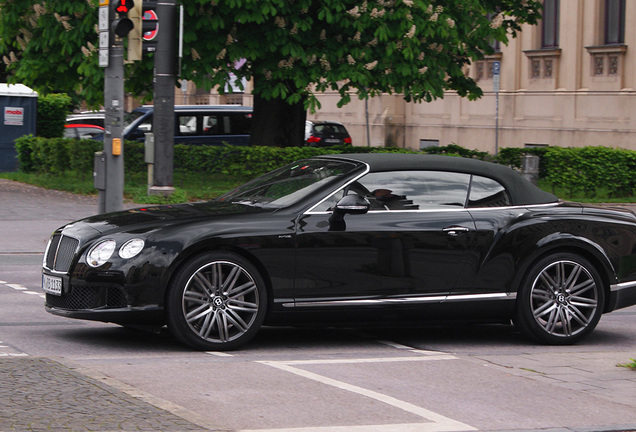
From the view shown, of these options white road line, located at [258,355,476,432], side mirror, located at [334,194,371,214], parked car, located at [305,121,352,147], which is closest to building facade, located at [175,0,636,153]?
parked car, located at [305,121,352,147]

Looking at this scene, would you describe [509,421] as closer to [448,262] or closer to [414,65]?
[448,262]

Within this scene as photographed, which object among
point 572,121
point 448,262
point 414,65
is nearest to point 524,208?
point 448,262

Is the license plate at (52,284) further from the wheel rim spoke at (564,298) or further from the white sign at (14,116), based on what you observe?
the white sign at (14,116)

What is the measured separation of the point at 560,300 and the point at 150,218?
3206 millimetres

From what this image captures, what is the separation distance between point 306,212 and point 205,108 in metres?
20.4

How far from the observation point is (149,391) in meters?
6.49

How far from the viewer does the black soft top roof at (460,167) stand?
8.61m

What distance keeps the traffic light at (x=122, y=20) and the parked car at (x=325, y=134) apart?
20501 millimetres

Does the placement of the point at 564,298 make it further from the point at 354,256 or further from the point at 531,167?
the point at 531,167

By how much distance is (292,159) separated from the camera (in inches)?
902

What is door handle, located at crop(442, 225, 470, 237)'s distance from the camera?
845 cm

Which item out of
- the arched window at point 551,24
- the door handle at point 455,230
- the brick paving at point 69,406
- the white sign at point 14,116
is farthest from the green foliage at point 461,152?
the brick paving at point 69,406

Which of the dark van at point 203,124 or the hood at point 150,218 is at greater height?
the dark van at point 203,124

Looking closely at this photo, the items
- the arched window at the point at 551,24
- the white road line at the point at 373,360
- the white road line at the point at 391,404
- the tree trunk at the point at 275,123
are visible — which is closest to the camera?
the white road line at the point at 391,404
